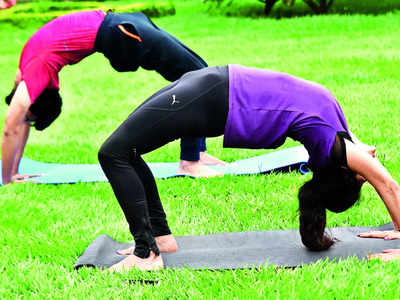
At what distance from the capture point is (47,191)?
13.1ft

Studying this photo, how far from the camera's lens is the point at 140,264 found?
2656 mm

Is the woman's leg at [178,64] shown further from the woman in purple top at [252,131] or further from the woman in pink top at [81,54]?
the woman in purple top at [252,131]

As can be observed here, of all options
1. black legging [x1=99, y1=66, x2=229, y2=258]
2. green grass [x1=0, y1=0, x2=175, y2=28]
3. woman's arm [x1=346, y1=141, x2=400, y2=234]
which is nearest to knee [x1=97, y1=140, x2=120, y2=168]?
black legging [x1=99, y1=66, x2=229, y2=258]

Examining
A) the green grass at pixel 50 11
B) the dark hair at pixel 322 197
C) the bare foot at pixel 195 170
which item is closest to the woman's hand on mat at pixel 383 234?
the dark hair at pixel 322 197

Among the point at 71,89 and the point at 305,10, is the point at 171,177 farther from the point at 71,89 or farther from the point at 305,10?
the point at 305,10

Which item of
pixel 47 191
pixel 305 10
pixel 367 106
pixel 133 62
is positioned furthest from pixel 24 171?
pixel 305 10

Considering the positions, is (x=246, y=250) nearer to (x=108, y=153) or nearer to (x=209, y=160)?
(x=108, y=153)

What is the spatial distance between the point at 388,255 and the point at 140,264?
49.0 inches

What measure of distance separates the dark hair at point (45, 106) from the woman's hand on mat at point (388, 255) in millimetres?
2706

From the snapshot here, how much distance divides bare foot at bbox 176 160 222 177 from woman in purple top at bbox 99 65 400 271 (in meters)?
1.50

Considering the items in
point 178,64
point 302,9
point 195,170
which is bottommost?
point 302,9

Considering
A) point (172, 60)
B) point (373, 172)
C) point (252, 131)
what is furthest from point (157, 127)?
point (172, 60)

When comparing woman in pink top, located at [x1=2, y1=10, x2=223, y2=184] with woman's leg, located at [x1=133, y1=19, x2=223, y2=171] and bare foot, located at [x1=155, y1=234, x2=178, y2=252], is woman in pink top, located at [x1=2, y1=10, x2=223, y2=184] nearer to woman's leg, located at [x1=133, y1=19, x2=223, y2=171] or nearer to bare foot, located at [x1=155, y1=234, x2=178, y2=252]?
woman's leg, located at [x1=133, y1=19, x2=223, y2=171]

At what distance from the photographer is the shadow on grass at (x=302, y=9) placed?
1398 cm
